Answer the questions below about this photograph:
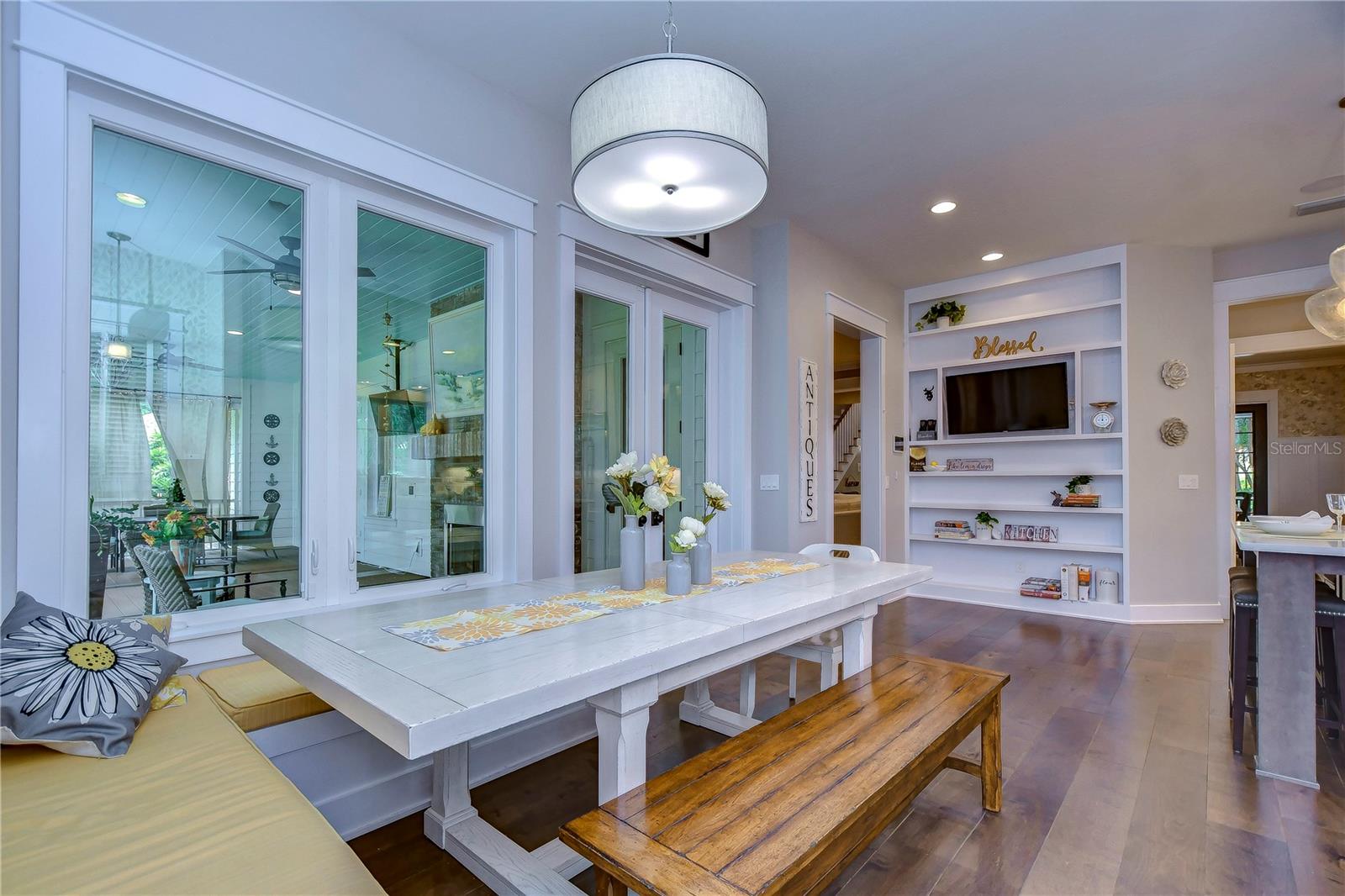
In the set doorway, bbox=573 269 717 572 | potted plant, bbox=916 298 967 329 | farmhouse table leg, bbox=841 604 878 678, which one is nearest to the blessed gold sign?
potted plant, bbox=916 298 967 329

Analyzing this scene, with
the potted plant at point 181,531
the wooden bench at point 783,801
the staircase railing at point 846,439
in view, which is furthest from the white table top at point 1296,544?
the staircase railing at point 846,439

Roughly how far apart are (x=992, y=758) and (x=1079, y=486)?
3.97m

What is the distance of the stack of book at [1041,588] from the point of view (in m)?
5.16

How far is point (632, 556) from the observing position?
82.7 inches

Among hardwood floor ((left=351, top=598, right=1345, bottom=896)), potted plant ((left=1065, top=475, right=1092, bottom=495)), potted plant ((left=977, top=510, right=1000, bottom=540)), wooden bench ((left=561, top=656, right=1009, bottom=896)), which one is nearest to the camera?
wooden bench ((left=561, top=656, right=1009, bottom=896))

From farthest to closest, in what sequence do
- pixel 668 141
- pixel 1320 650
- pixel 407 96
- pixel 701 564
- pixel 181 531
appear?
pixel 1320 650, pixel 407 96, pixel 701 564, pixel 181 531, pixel 668 141

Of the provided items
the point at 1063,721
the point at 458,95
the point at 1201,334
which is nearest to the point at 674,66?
the point at 458,95

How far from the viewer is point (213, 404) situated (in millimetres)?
2043

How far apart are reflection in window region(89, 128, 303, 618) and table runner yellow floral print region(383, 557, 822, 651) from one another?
89 cm

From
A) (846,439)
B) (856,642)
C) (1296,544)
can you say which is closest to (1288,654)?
(1296,544)

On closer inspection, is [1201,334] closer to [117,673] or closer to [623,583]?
[623,583]

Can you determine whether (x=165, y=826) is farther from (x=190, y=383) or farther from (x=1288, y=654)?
(x=1288, y=654)

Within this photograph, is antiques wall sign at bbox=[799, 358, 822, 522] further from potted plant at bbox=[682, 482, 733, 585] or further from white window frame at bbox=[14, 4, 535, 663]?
white window frame at bbox=[14, 4, 535, 663]

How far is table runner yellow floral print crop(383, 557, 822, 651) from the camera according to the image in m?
1.53
